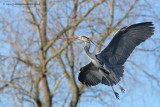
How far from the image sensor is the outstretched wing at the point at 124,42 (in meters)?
4.92

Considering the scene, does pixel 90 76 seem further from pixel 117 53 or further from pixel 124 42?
pixel 124 42

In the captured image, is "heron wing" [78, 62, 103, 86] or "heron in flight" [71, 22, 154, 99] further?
"heron wing" [78, 62, 103, 86]

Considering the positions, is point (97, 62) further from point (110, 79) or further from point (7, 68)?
point (7, 68)

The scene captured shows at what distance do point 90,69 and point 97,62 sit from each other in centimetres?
52

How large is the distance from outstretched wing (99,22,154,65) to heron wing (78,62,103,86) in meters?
0.34

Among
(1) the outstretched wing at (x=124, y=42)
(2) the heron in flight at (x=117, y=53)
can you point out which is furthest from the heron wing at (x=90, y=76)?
(1) the outstretched wing at (x=124, y=42)

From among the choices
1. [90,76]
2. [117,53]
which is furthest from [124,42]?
[90,76]

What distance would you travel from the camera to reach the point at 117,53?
17.0 ft

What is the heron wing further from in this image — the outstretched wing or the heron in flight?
the outstretched wing

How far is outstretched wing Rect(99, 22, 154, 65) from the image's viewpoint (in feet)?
16.1

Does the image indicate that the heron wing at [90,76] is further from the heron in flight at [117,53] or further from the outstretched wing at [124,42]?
the outstretched wing at [124,42]

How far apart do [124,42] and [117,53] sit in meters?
0.19

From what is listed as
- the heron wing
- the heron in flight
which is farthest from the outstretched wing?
the heron wing

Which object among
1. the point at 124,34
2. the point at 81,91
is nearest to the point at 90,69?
the point at 124,34
